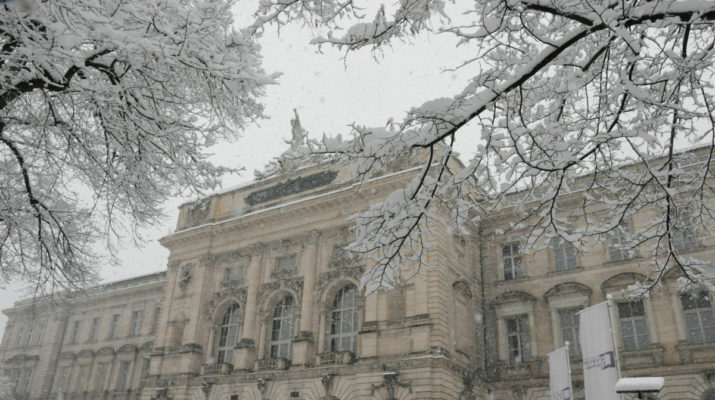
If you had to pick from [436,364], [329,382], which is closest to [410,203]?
[436,364]

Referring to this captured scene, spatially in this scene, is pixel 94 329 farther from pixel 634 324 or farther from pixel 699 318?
pixel 699 318

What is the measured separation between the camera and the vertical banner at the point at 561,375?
1587 cm

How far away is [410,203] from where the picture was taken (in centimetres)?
659

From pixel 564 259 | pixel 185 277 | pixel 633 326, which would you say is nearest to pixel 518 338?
pixel 564 259

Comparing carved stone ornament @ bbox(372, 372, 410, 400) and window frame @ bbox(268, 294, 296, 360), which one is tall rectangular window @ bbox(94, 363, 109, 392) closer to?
window frame @ bbox(268, 294, 296, 360)

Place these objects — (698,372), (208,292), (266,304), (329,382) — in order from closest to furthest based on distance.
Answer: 1. (698,372)
2. (329,382)
3. (266,304)
4. (208,292)

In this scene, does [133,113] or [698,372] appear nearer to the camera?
[133,113]

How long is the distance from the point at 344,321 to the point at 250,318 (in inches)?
197

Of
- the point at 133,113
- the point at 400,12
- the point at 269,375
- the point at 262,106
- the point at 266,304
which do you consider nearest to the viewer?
the point at 400,12

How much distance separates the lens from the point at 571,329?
22844mm

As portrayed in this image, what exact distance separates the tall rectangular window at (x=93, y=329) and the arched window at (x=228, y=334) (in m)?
17.1

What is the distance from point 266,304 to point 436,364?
964 centimetres

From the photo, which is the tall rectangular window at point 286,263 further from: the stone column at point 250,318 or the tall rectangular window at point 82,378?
the tall rectangular window at point 82,378

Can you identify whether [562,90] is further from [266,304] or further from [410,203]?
[266,304]
